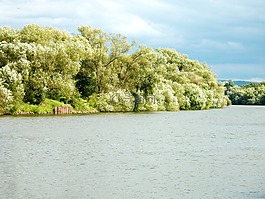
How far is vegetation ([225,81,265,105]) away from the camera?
15930 centimetres

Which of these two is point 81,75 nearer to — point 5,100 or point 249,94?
point 5,100

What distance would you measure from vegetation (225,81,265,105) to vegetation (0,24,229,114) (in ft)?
221

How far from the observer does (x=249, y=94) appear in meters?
162

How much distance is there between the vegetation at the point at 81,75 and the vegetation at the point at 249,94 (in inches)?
2647

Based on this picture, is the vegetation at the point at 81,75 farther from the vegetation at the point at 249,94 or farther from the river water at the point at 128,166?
the vegetation at the point at 249,94

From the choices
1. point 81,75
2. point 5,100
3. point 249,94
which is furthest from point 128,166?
point 249,94

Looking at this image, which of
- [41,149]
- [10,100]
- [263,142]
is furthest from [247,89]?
[41,149]

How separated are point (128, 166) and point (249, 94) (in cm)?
14356

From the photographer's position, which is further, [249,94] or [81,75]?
[249,94]

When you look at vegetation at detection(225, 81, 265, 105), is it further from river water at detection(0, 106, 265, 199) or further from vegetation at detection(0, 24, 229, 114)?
river water at detection(0, 106, 265, 199)

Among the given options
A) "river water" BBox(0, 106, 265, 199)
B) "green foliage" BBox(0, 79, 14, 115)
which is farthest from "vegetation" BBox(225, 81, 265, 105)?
"river water" BBox(0, 106, 265, 199)

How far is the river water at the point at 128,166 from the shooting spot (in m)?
18.1

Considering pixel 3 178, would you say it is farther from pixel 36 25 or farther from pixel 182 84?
pixel 182 84

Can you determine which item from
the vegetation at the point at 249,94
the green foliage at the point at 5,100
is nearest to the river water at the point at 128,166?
the green foliage at the point at 5,100
